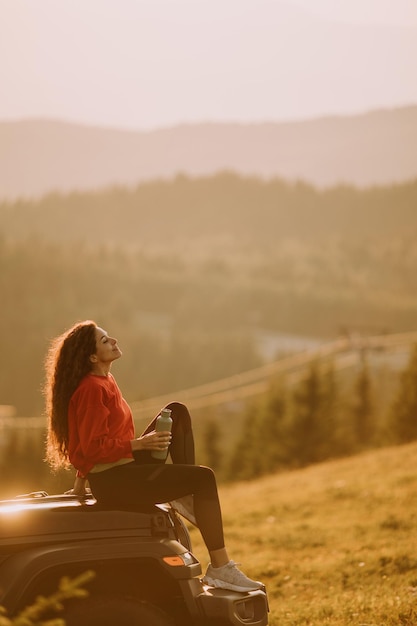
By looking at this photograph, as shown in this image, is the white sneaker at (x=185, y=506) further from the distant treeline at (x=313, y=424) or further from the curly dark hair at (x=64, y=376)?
the distant treeline at (x=313, y=424)

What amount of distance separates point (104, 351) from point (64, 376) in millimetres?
257

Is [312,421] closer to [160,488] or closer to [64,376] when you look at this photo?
[64,376]

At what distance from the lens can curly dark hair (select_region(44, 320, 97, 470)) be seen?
530cm

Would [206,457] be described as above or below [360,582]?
below

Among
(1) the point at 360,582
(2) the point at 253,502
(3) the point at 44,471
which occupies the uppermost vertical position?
(1) the point at 360,582

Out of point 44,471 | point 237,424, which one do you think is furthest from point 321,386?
point 237,424

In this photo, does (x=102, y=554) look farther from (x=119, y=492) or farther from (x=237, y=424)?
(x=237, y=424)

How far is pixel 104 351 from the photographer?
5.32 meters

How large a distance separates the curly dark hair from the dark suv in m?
0.41

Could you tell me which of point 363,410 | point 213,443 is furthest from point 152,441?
point 363,410

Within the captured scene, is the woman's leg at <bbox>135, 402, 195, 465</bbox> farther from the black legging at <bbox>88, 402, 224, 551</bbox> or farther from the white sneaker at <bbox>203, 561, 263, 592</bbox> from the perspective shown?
the white sneaker at <bbox>203, 561, 263, 592</bbox>

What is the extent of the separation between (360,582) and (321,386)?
52618mm

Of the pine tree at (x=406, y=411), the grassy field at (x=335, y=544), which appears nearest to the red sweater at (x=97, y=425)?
the grassy field at (x=335, y=544)

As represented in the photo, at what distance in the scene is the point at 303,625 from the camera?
8094mm
